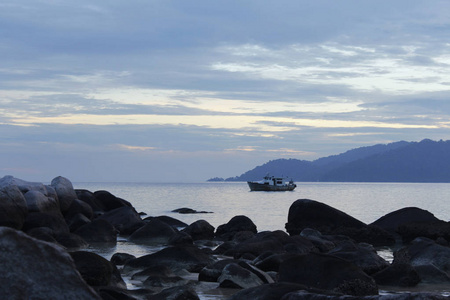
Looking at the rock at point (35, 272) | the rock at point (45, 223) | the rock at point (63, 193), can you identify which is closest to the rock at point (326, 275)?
the rock at point (35, 272)

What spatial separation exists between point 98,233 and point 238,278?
12.2 meters

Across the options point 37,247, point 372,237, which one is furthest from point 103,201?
point 37,247

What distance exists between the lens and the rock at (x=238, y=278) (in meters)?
11.0

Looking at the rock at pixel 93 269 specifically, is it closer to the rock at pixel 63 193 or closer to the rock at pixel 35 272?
the rock at pixel 35 272

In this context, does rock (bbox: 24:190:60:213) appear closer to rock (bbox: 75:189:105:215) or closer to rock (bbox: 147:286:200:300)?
rock (bbox: 75:189:105:215)

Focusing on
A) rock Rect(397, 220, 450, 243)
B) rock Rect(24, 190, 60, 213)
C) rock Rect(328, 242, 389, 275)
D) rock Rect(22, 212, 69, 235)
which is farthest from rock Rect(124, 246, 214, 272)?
rock Rect(397, 220, 450, 243)

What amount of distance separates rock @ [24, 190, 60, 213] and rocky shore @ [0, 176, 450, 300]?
4cm

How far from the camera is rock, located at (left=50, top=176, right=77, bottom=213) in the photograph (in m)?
28.1

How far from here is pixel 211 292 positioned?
10891 millimetres

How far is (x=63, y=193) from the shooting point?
93.1ft

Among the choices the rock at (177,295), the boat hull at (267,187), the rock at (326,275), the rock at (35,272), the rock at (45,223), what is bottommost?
the boat hull at (267,187)

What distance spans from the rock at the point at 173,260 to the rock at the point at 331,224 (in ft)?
41.0

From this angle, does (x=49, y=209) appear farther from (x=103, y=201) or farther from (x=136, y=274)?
(x=136, y=274)

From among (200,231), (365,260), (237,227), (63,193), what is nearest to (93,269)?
(365,260)
